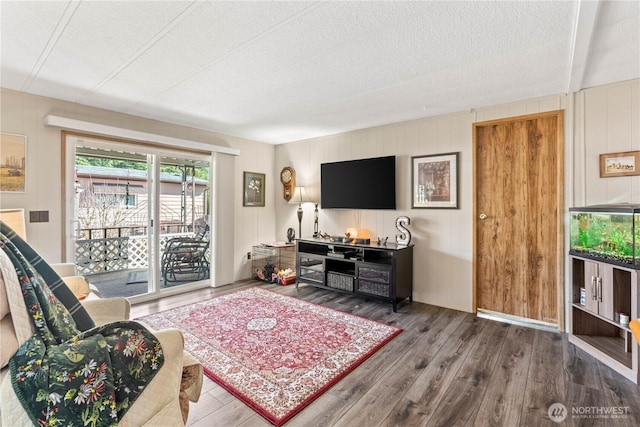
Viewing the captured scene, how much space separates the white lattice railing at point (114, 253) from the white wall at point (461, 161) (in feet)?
6.79

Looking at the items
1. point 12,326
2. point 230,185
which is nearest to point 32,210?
point 230,185

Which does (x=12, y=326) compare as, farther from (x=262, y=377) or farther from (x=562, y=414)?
(x=562, y=414)

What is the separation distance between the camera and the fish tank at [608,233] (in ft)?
6.63

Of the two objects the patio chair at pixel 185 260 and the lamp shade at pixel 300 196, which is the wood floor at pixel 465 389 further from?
the patio chair at pixel 185 260

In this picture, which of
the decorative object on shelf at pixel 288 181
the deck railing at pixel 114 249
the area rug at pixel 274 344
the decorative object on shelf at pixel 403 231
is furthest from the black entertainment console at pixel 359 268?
the deck railing at pixel 114 249

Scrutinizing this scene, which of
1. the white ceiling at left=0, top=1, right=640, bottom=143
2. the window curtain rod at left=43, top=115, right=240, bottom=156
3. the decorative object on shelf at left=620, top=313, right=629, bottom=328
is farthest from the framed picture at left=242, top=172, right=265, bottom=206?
the decorative object on shelf at left=620, top=313, right=629, bottom=328

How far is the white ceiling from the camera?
1622 millimetres

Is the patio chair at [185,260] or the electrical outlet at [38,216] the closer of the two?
the electrical outlet at [38,216]

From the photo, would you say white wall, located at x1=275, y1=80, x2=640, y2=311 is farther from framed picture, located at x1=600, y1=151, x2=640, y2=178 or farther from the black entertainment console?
the black entertainment console

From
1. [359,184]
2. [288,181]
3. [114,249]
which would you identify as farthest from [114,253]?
[359,184]

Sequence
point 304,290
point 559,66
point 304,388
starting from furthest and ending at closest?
point 304,290 → point 559,66 → point 304,388

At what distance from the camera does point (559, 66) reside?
7.36 feet

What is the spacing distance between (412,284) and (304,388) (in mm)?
2196

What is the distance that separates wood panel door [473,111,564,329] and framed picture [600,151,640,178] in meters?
0.30
